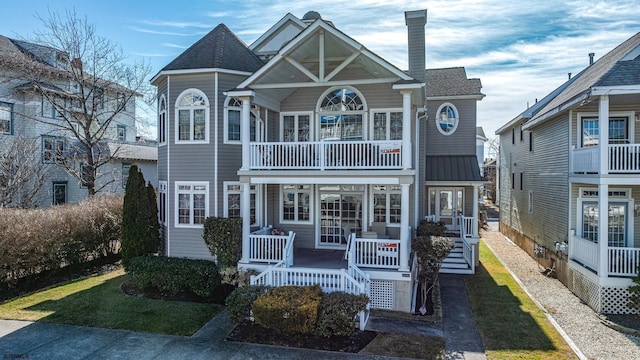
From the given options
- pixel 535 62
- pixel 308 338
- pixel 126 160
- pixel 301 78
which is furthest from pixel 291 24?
pixel 126 160

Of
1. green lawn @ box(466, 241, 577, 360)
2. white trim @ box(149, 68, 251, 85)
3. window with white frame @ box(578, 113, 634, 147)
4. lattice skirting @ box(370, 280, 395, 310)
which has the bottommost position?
green lawn @ box(466, 241, 577, 360)

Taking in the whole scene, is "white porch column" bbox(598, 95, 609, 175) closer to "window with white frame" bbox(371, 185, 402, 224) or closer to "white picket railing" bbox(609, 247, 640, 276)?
"white picket railing" bbox(609, 247, 640, 276)

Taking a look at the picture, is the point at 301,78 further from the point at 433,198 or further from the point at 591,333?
the point at 591,333

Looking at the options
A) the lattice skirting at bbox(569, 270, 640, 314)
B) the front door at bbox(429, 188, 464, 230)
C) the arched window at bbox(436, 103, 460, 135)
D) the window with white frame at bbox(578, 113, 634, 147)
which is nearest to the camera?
the lattice skirting at bbox(569, 270, 640, 314)

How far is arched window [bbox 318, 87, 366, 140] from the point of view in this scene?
14.0 metres

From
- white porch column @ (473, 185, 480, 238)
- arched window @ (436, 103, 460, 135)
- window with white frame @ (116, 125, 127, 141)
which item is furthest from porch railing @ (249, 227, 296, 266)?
window with white frame @ (116, 125, 127, 141)

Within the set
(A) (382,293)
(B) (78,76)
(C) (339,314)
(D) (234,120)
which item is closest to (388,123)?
(D) (234,120)

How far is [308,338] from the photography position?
9.32 m

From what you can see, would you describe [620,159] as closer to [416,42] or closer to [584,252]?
[584,252]

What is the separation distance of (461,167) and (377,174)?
8617mm

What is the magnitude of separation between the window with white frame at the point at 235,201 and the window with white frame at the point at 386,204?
4316 millimetres

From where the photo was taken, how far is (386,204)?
46.3 feet

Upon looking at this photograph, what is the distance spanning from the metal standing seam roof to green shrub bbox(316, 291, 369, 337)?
9968 millimetres

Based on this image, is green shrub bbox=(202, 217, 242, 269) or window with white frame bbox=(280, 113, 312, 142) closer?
green shrub bbox=(202, 217, 242, 269)
